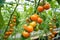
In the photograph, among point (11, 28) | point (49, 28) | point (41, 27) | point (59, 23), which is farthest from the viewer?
point (59, 23)

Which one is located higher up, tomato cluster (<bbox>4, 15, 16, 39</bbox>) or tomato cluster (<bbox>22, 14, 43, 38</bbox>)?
tomato cluster (<bbox>22, 14, 43, 38</bbox>)

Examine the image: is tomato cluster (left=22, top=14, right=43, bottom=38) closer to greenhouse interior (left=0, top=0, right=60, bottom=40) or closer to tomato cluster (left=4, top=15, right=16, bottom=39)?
greenhouse interior (left=0, top=0, right=60, bottom=40)

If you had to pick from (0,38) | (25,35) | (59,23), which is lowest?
(59,23)

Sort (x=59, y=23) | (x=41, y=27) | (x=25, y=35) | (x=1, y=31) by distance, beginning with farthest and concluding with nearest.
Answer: (x=59, y=23) < (x=41, y=27) < (x=1, y=31) < (x=25, y=35)

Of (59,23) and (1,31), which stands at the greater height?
(1,31)

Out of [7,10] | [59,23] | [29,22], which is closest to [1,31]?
[7,10]

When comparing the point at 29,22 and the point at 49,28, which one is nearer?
the point at 29,22

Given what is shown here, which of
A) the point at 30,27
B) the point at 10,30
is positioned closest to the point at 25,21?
the point at 30,27

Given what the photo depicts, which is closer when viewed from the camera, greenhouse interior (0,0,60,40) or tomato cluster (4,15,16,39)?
greenhouse interior (0,0,60,40)

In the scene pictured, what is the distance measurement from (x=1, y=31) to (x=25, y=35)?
96 cm

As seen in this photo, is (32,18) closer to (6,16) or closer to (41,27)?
(41,27)

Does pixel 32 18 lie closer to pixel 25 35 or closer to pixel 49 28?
pixel 25 35

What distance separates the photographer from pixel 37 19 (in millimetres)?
819

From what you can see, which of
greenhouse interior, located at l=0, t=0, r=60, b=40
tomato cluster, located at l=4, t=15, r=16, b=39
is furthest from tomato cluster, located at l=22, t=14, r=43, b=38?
tomato cluster, located at l=4, t=15, r=16, b=39
